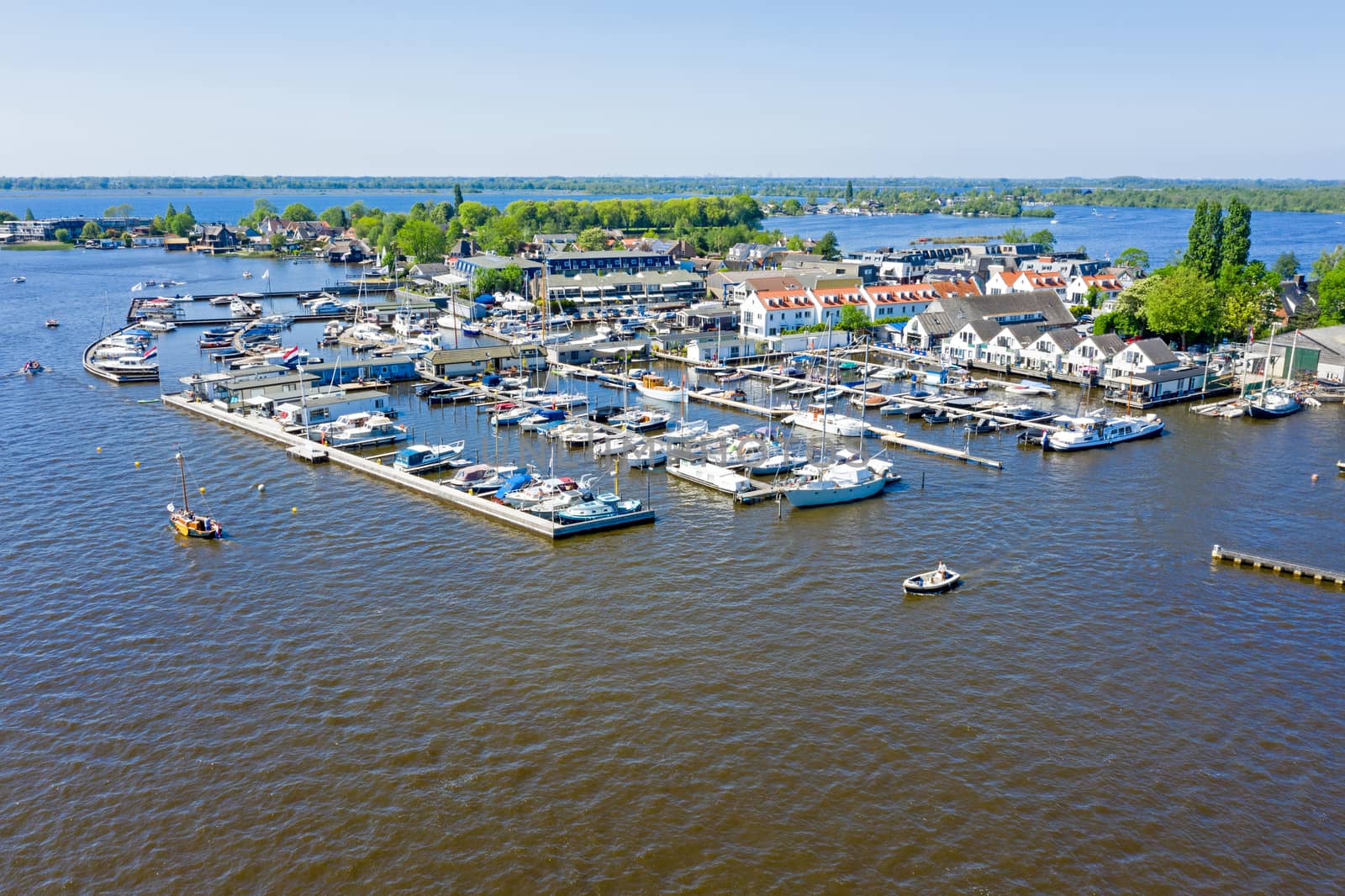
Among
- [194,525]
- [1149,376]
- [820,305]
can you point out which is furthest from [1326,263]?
[194,525]

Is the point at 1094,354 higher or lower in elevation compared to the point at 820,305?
lower

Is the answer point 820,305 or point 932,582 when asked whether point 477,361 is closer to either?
point 820,305

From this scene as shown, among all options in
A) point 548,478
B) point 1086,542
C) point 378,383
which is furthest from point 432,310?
point 1086,542

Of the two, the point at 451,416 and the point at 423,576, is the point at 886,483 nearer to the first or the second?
the point at 423,576

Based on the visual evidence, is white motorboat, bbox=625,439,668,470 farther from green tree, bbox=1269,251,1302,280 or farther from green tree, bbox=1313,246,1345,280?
green tree, bbox=1269,251,1302,280

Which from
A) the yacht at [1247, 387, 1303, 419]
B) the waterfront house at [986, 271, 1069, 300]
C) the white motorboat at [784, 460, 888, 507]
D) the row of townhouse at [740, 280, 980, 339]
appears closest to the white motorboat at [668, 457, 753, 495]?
the white motorboat at [784, 460, 888, 507]

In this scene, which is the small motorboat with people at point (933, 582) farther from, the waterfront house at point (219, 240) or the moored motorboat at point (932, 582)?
the waterfront house at point (219, 240)

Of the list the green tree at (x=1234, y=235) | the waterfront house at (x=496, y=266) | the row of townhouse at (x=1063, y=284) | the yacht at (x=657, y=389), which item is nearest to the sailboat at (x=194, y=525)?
the yacht at (x=657, y=389)
